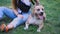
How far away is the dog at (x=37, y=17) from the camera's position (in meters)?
3.93

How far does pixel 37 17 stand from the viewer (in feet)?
13.0

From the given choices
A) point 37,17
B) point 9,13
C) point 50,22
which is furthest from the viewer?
point 50,22

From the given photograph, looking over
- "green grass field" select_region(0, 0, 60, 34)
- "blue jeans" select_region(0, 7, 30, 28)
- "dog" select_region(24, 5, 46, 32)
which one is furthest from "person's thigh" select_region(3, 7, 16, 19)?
"dog" select_region(24, 5, 46, 32)

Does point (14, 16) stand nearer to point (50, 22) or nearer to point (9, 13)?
point (9, 13)

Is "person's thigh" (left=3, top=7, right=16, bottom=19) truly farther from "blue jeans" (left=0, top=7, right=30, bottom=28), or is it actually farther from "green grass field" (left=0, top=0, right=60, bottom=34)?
"green grass field" (left=0, top=0, right=60, bottom=34)

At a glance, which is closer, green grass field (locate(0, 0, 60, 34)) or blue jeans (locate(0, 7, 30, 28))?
green grass field (locate(0, 0, 60, 34))

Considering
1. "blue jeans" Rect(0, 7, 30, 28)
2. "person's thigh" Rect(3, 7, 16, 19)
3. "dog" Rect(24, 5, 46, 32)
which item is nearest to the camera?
"dog" Rect(24, 5, 46, 32)

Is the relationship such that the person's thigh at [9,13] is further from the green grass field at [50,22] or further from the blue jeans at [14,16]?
the green grass field at [50,22]

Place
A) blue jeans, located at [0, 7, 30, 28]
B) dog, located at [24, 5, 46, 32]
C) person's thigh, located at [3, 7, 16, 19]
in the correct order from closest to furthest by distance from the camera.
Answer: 1. dog, located at [24, 5, 46, 32]
2. blue jeans, located at [0, 7, 30, 28]
3. person's thigh, located at [3, 7, 16, 19]

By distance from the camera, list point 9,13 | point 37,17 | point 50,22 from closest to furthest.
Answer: point 37,17
point 9,13
point 50,22

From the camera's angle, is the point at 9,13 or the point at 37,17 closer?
the point at 37,17

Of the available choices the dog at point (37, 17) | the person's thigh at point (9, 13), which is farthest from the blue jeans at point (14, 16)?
the dog at point (37, 17)

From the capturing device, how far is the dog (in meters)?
3.93

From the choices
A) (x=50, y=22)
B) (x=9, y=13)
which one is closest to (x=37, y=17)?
(x=50, y=22)
